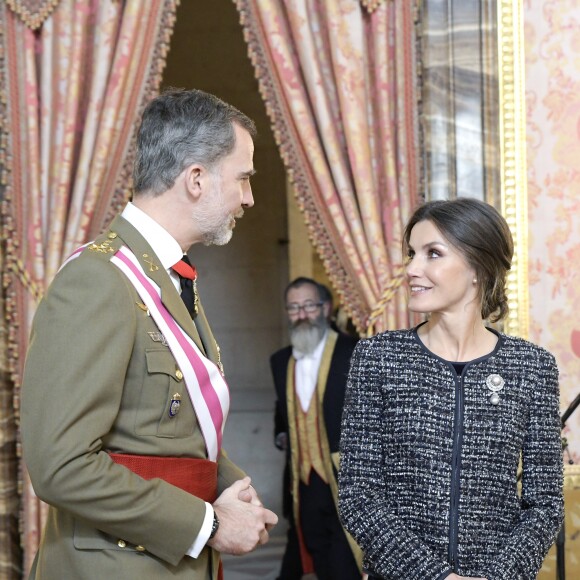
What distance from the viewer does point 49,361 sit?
5.12ft

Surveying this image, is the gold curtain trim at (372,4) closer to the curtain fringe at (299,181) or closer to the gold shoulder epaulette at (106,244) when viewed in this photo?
the curtain fringe at (299,181)

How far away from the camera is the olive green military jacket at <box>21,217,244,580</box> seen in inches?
60.9

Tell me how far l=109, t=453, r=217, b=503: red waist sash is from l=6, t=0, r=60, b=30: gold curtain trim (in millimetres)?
2734

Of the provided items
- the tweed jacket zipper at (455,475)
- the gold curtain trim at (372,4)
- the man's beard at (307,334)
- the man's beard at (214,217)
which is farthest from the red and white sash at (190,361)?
the man's beard at (307,334)

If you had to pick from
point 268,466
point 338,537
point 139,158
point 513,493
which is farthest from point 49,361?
point 268,466

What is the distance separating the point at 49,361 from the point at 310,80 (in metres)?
2.54

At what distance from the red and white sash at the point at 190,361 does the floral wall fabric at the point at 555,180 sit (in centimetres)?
224

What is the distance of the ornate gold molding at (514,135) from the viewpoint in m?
3.68

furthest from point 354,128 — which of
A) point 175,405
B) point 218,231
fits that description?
point 175,405

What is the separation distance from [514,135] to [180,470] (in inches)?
97.7

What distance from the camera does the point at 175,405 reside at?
1715 mm

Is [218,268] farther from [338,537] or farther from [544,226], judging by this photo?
[544,226]

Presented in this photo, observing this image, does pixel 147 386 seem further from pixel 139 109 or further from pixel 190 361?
pixel 139 109

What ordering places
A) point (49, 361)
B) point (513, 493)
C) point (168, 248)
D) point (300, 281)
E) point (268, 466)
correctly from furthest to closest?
point (268, 466), point (300, 281), point (513, 493), point (168, 248), point (49, 361)
